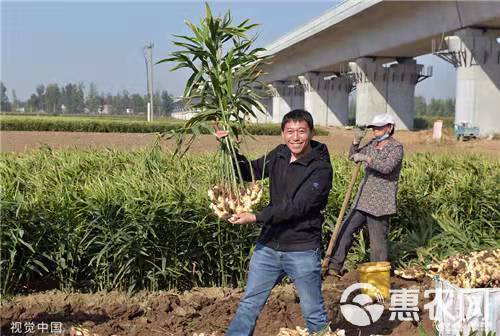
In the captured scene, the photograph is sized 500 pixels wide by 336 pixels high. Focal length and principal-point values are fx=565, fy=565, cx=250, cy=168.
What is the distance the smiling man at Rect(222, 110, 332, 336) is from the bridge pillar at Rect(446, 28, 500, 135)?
2052cm

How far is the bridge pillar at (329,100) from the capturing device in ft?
145

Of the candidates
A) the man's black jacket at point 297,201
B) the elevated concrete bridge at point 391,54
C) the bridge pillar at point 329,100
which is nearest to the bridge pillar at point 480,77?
the elevated concrete bridge at point 391,54

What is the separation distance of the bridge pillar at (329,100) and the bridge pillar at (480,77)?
21835 millimetres

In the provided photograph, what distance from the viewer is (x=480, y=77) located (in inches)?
868

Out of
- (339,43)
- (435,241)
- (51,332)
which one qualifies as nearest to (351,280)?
(435,241)

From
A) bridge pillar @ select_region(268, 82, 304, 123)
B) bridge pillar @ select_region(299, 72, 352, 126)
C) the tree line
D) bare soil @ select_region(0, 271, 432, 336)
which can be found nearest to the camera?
bare soil @ select_region(0, 271, 432, 336)

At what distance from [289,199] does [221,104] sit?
0.76 metres

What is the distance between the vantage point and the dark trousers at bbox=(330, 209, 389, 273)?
520cm

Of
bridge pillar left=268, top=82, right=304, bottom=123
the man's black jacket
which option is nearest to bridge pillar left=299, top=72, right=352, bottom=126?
bridge pillar left=268, top=82, right=304, bottom=123

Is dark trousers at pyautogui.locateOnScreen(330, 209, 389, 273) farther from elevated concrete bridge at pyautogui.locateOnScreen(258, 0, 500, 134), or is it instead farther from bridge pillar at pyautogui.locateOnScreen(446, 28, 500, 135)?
bridge pillar at pyautogui.locateOnScreen(446, 28, 500, 135)

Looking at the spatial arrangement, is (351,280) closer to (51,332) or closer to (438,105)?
(51,332)

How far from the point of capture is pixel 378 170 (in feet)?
16.3

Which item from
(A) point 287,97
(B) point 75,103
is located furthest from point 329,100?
(B) point 75,103

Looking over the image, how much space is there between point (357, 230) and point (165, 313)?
1994 millimetres
